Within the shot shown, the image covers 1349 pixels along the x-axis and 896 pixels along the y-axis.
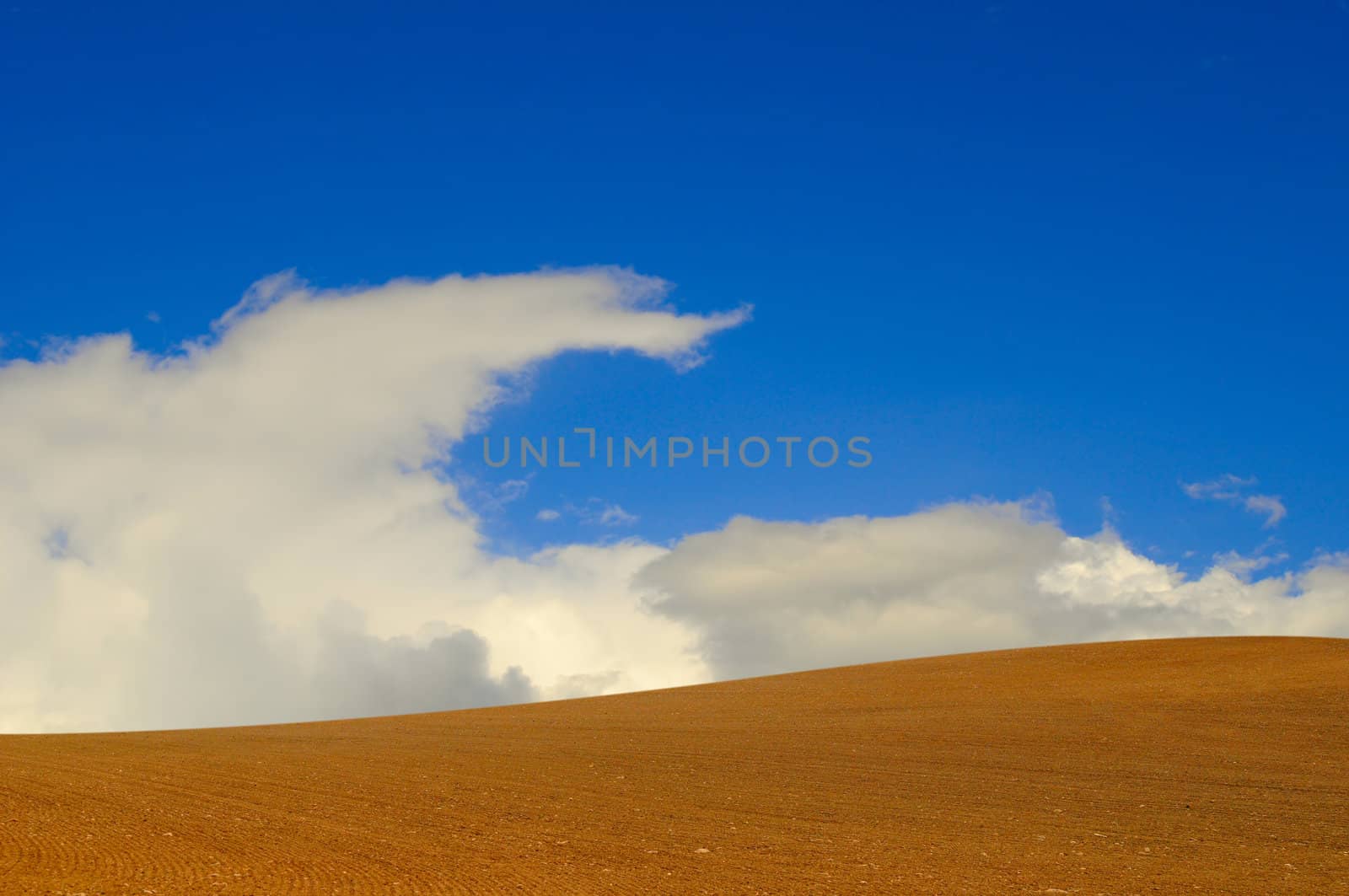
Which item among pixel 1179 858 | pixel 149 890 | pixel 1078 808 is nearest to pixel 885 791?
pixel 1078 808

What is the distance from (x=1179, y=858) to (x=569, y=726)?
2493 cm

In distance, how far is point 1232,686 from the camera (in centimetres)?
4294

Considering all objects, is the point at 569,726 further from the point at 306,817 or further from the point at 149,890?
the point at 149,890

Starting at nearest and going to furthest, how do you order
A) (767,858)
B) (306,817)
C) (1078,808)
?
1. (767,858)
2. (306,817)
3. (1078,808)

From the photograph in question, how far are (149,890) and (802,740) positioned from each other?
887 inches

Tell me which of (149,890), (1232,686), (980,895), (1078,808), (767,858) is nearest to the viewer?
(149,890)

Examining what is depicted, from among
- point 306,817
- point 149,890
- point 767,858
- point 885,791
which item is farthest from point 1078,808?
point 149,890

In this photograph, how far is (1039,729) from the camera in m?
35.3

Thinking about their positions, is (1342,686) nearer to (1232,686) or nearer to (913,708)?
(1232,686)

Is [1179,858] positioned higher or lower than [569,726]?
lower

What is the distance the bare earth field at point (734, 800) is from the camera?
16.5 meters

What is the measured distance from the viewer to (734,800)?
933 inches

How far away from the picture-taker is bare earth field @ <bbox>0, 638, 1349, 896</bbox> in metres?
16.5

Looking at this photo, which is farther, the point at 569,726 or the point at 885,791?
the point at 569,726
